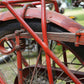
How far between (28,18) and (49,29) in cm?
21

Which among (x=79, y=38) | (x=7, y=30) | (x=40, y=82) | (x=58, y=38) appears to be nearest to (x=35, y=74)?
(x=40, y=82)

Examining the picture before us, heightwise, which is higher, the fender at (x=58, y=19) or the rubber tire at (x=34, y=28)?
the fender at (x=58, y=19)

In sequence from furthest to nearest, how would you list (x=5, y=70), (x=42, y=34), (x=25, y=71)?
(x=5, y=70) → (x=25, y=71) → (x=42, y=34)

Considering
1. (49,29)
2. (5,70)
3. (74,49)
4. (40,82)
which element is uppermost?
(49,29)

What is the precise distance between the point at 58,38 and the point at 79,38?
15cm

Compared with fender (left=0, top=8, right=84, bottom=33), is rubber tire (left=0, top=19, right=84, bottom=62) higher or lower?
lower

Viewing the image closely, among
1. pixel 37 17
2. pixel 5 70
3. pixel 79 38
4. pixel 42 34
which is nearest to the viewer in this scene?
pixel 79 38

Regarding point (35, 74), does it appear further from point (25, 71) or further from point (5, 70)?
point (5, 70)

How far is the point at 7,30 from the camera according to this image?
1.58m

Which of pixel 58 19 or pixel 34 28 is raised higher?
pixel 58 19

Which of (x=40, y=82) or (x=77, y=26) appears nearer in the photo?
(x=77, y=26)

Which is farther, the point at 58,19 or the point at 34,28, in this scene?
the point at 34,28

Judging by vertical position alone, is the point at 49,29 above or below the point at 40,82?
above

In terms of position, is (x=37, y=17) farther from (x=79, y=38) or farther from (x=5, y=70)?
(x=5, y=70)
